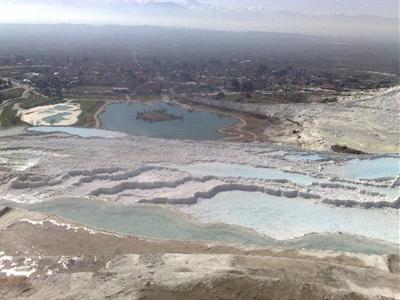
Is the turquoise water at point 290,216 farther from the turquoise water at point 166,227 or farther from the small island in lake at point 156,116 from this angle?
the small island in lake at point 156,116

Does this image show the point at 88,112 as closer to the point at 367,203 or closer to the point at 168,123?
the point at 168,123

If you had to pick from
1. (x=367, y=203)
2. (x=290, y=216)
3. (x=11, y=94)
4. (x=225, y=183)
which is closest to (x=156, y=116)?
(x=11, y=94)

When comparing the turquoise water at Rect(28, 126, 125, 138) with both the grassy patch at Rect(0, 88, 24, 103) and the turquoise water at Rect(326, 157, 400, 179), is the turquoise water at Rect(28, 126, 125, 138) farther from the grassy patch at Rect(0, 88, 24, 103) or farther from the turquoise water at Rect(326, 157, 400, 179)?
the turquoise water at Rect(326, 157, 400, 179)

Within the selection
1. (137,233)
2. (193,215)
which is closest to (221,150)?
(193,215)

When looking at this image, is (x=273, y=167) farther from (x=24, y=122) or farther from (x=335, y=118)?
(x=24, y=122)

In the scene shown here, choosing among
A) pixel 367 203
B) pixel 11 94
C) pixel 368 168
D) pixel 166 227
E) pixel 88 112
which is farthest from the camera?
pixel 11 94
